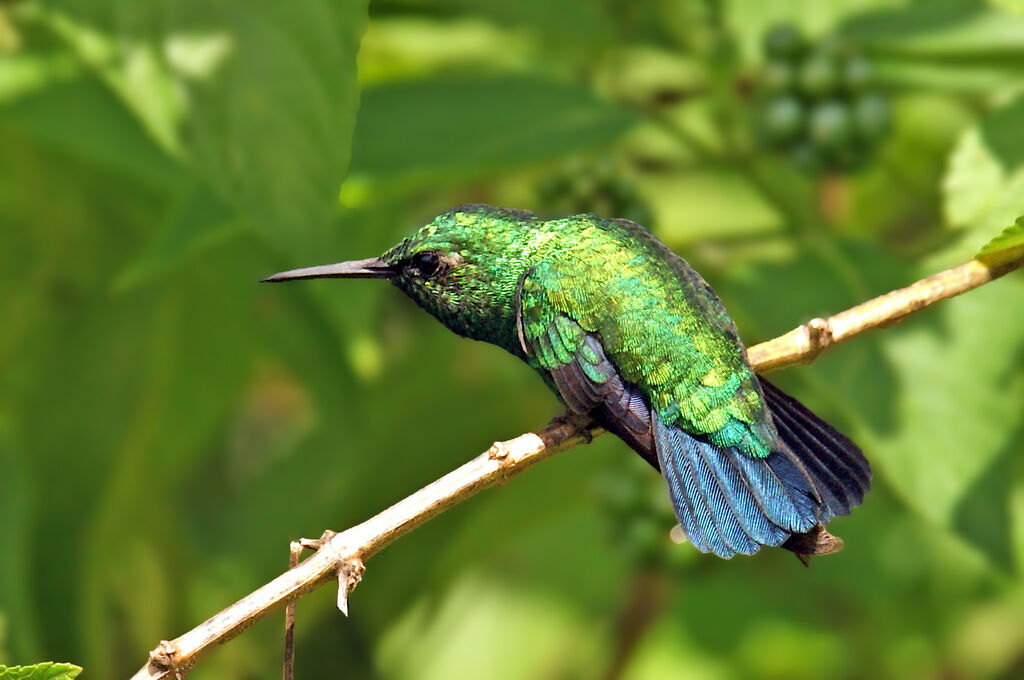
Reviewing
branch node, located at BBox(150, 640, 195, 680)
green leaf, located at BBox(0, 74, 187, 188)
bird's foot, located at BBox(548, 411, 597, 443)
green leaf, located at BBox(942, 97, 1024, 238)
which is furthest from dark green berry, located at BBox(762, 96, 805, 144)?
branch node, located at BBox(150, 640, 195, 680)

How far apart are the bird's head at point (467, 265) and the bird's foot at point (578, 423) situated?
0.69 ft

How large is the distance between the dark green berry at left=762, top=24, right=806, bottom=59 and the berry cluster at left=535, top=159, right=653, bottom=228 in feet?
1.36

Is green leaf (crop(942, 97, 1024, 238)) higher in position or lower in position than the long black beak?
lower

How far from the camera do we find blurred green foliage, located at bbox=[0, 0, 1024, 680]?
2.26m

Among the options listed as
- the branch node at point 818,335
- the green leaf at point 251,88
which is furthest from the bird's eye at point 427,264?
the branch node at point 818,335

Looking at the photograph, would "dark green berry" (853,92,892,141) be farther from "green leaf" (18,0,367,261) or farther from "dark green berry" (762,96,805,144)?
"green leaf" (18,0,367,261)

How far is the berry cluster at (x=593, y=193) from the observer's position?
2889 millimetres

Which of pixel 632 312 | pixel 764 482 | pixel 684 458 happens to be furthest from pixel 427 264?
pixel 764 482

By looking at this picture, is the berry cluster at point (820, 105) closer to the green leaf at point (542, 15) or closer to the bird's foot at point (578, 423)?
the green leaf at point (542, 15)

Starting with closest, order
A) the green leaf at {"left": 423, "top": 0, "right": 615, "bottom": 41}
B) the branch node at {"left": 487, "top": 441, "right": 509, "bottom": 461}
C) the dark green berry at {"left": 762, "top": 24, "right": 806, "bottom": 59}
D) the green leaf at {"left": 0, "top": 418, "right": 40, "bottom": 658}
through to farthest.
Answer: the branch node at {"left": 487, "top": 441, "right": 509, "bottom": 461} < the green leaf at {"left": 0, "top": 418, "right": 40, "bottom": 658} < the dark green berry at {"left": 762, "top": 24, "right": 806, "bottom": 59} < the green leaf at {"left": 423, "top": 0, "right": 615, "bottom": 41}

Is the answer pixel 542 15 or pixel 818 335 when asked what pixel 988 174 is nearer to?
pixel 818 335

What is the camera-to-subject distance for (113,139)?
278 centimetres

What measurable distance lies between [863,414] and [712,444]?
66 centimetres

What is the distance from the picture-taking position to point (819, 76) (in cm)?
283
